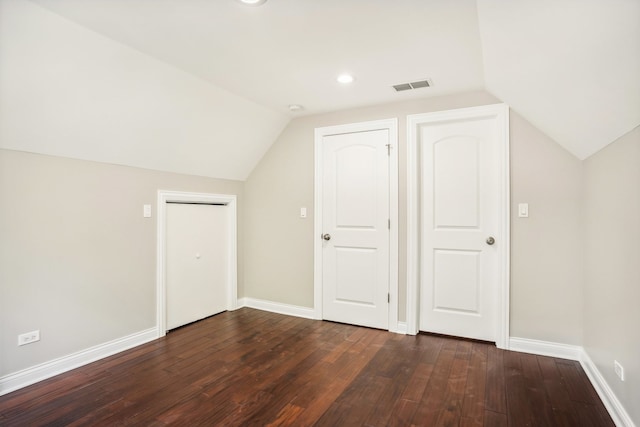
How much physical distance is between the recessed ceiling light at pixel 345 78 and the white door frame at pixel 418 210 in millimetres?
820

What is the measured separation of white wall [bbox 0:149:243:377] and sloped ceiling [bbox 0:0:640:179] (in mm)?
194

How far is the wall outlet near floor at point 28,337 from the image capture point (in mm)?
2318

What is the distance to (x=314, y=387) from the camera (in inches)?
92.5

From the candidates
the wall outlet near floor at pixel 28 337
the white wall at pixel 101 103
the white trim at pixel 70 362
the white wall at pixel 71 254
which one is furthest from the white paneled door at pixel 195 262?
the wall outlet near floor at pixel 28 337

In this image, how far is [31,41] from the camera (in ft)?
6.21

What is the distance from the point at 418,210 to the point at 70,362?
314cm

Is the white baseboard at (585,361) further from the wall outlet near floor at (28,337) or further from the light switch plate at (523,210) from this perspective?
the wall outlet near floor at (28,337)

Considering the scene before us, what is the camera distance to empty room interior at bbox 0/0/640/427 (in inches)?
74.9

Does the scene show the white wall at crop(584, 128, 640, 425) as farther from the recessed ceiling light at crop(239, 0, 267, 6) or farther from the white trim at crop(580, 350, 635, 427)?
the recessed ceiling light at crop(239, 0, 267, 6)

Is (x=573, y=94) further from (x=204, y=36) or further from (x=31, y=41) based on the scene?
(x=31, y=41)

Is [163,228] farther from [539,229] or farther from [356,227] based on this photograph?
[539,229]

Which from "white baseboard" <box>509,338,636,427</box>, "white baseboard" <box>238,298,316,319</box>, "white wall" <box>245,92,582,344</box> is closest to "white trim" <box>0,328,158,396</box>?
"white baseboard" <box>238,298,316,319</box>

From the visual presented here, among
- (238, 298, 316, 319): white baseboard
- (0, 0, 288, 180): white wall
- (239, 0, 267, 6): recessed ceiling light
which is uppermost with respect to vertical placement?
(239, 0, 267, 6): recessed ceiling light

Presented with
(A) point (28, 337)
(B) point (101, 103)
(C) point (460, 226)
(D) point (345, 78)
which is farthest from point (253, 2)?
(A) point (28, 337)
